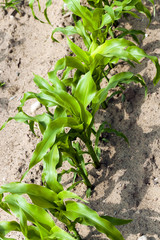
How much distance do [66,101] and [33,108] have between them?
2.95 feet

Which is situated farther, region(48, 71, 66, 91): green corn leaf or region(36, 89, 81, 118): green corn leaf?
region(48, 71, 66, 91): green corn leaf

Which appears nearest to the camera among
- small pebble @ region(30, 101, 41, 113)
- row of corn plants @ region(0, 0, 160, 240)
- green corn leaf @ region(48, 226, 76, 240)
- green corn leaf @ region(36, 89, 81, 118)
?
green corn leaf @ region(48, 226, 76, 240)

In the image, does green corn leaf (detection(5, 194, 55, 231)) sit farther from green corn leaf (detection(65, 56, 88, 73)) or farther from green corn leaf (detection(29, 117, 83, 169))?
green corn leaf (detection(65, 56, 88, 73))

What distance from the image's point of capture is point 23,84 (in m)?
2.90

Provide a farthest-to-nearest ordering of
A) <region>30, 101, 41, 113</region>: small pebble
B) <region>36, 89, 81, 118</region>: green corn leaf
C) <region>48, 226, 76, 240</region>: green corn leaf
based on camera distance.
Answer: <region>30, 101, 41, 113</region>: small pebble → <region>36, 89, 81, 118</region>: green corn leaf → <region>48, 226, 76, 240</region>: green corn leaf

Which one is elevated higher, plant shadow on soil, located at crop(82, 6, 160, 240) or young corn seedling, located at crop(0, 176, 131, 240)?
young corn seedling, located at crop(0, 176, 131, 240)

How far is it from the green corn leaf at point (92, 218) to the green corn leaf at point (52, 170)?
0.33 feet

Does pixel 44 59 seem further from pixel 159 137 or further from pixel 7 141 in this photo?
pixel 159 137

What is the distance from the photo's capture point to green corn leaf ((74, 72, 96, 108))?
5.88 feet

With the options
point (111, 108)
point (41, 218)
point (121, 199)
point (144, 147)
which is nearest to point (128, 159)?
point (144, 147)

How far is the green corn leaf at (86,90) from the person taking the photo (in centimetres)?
179

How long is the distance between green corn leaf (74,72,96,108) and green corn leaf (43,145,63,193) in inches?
12.4

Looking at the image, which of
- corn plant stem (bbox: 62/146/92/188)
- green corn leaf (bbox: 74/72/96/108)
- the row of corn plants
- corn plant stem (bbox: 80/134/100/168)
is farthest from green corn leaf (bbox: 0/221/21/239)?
green corn leaf (bbox: 74/72/96/108)

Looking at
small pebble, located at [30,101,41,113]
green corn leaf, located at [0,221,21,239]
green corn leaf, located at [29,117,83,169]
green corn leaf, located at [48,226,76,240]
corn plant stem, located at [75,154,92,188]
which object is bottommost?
corn plant stem, located at [75,154,92,188]
